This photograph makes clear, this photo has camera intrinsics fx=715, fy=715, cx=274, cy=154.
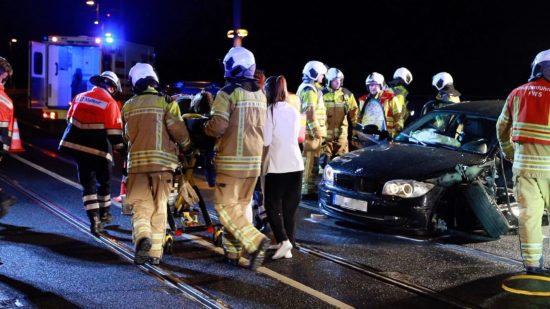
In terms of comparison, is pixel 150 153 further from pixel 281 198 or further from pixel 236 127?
pixel 281 198

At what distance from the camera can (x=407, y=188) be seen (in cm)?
790

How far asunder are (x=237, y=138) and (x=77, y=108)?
7.54 ft

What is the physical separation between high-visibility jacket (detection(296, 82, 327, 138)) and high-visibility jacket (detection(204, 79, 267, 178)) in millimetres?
3459

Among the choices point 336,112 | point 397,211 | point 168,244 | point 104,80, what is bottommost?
point 168,244

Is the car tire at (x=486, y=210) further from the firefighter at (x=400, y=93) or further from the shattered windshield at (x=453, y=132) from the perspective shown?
the firefighter at (x=400, y=93)

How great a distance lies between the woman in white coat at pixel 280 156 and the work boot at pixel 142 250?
128cm

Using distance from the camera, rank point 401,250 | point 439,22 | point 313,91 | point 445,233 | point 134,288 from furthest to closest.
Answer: point 439,22 < point 313,91 < point 445,233 < point 401,250 < point 134,288

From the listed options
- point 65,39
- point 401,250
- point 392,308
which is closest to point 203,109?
point 401,250

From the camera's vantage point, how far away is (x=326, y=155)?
11.5m

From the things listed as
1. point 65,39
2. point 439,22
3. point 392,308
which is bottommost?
point 392,308

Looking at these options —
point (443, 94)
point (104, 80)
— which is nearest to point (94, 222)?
point (104, 80)

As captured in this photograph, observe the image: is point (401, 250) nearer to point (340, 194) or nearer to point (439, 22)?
point (340, 194)

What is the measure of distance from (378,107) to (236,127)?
5.04 meters

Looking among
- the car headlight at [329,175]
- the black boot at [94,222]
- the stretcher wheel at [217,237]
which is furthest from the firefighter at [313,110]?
the black boot at [94,222]
